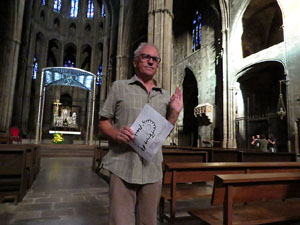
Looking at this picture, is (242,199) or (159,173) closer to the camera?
(159,173)

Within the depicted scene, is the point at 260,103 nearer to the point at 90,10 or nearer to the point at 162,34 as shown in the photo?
the point at 162,34

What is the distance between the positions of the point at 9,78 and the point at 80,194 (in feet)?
45.7

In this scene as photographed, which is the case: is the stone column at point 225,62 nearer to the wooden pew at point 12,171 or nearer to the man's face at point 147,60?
the wooden pew at point 12,171

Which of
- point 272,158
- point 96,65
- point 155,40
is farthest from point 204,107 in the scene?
point 96,65

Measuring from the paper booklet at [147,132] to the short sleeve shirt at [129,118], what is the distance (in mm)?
61

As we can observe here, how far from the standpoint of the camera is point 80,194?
394 cm

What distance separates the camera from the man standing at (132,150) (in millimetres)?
1203

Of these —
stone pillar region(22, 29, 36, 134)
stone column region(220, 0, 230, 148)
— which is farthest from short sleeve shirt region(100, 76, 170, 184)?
stone pillar region(22, 29, 36, 134)

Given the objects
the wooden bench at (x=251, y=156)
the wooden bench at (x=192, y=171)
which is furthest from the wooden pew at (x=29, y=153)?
the wooden bench at (x=251, y=156)

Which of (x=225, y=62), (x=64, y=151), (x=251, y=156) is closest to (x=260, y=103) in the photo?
(x=225, y=62)

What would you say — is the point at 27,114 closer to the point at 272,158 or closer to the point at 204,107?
the point at 204,107

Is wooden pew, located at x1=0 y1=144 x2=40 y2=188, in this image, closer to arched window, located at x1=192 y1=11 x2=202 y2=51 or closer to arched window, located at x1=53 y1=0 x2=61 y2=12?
arched window, located at x1=192 y1=11 x2=202 y2=51

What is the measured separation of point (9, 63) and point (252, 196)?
1705 centimetres

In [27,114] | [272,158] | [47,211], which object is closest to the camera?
[47,211]
